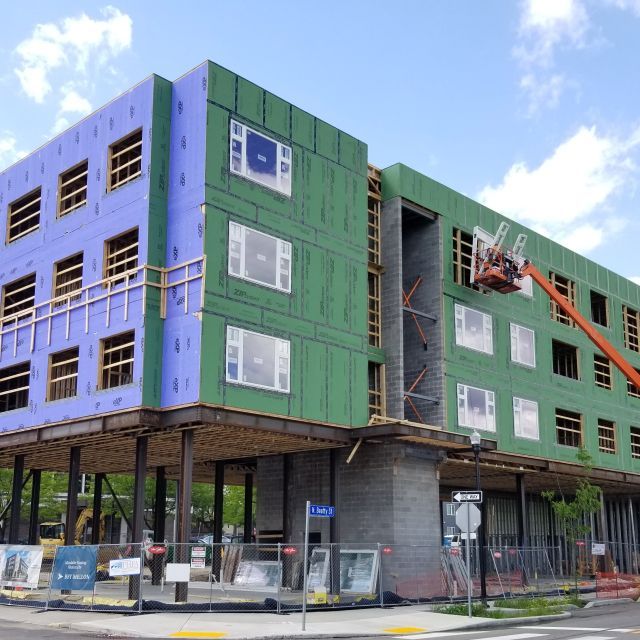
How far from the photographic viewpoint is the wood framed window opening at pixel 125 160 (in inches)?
1171

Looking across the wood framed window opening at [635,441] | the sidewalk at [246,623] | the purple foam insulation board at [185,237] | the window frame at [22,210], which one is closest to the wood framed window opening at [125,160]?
the purple foam insulation board at [185,237]

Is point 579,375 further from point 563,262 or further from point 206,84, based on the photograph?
point 206,84

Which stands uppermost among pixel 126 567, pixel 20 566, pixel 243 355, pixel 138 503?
pixel 243 355

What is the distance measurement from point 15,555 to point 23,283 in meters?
12.1

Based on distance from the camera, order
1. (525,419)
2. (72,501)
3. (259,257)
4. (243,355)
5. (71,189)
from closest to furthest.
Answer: (243,355), (259,257), (72,501), (71,189), (525,419)

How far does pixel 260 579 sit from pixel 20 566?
27.7 ft

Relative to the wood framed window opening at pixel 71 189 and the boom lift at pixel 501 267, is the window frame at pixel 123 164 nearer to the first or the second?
the wood framed window opening at pixel 71 189

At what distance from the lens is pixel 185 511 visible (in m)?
26.1

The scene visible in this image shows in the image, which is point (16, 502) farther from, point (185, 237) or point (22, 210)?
point (185, 237)

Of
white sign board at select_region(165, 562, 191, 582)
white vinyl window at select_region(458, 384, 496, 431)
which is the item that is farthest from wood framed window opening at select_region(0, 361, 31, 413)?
white vinyl window at select_region(458, 384, 496, 431)

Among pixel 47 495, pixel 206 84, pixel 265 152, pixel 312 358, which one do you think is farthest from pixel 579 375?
pixel 47 495

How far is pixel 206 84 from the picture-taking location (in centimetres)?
2811

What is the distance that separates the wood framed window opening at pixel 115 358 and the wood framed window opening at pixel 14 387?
3.94m

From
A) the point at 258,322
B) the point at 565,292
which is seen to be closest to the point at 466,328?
the point at 565,292
